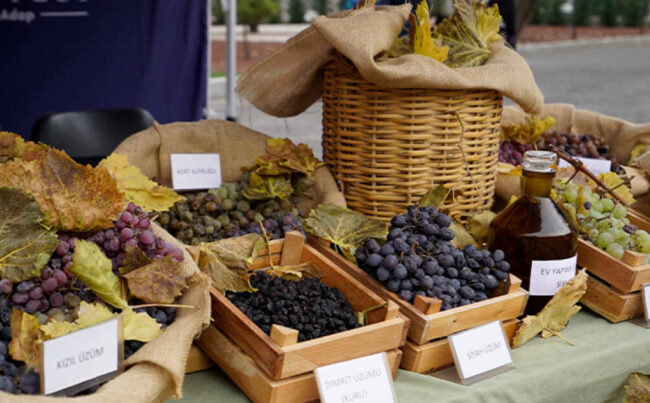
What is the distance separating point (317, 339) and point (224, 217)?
1.65 ft

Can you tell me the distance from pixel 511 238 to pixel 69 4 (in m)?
2.71

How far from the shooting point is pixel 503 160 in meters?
1.78

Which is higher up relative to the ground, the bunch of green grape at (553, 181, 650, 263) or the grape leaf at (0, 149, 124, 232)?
the grape leaf at (0, 149, 124, 232)

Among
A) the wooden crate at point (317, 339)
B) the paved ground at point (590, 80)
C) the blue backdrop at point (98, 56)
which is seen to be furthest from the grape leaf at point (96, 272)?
the paved ground at point (590, 80)

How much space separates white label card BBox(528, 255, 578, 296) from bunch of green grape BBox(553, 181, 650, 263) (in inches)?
6.6

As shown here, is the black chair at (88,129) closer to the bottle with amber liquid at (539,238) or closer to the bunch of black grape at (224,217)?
the bunch of black grape at (224,217)

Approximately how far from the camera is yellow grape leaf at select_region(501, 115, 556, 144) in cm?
185

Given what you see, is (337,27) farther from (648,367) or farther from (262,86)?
(648,367)

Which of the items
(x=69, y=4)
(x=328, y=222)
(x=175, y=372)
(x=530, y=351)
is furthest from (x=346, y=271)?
(x=69, y=4)

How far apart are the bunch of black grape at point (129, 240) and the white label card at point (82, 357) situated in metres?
0.16

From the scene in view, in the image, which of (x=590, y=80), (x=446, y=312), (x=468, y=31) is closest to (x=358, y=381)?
(x=446, y=312)

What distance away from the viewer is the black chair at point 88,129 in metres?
2.30

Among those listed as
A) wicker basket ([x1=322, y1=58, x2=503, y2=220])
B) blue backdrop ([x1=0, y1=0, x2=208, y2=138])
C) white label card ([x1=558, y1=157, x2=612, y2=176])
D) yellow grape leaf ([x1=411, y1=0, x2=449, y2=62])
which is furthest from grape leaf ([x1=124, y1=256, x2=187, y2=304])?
blue backdrop ([x1=0, y1=0, x2=208, y2=138])

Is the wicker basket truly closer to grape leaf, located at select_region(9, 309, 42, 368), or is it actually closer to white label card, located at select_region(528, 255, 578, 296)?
white label card, located at select_region(528, 255, 578, 296)
